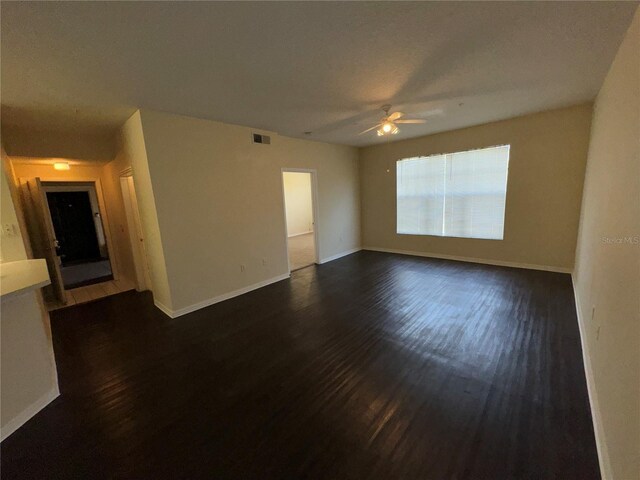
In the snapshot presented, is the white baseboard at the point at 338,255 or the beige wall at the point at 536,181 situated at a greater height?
the beige wall at the point at 536,181

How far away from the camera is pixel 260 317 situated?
11.0 feet

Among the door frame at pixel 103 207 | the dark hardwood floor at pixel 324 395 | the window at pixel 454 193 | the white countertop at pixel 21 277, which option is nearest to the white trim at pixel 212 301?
the dark hardwood floor at pixel 324 395

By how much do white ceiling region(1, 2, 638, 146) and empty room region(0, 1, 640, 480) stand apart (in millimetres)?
23

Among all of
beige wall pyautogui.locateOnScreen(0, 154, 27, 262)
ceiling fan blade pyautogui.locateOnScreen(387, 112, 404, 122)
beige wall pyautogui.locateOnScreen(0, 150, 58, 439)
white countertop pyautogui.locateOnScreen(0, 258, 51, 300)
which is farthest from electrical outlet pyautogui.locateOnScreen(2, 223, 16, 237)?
ceiling fan blade pyautogui.locateOnScreen(387, 112, 404, 122)

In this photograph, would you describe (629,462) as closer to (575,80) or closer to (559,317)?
(559,317)

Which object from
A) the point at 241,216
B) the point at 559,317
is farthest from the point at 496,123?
the point at 241,216

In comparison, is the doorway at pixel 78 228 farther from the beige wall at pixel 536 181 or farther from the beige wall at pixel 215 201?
the beige wall at pixel 536 181

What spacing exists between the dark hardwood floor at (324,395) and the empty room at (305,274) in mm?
18

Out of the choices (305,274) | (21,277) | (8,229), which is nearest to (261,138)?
(305,274)

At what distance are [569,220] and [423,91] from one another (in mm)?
3537

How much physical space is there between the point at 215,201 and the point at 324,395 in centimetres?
303

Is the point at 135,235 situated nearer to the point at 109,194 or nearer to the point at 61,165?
the point at 109,194

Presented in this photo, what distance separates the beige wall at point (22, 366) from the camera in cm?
178

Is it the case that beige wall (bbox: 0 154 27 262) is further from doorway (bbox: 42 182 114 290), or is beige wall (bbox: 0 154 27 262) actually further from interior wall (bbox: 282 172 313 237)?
interior wall (bbox: 282 172 313 237)
